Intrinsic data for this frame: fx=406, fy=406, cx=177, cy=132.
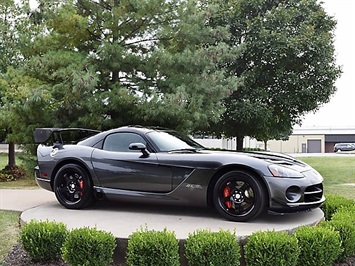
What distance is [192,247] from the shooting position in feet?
11.8

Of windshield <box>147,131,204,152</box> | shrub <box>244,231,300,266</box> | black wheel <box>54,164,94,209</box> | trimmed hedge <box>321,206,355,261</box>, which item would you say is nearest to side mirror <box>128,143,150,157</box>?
windshield <box>147,131,204,152</box>

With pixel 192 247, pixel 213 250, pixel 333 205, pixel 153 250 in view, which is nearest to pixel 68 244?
pixel 153 250

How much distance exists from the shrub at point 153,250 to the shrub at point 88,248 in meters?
0.21

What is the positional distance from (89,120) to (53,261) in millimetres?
5603

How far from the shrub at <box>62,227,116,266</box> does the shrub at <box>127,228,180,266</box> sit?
0.21 m

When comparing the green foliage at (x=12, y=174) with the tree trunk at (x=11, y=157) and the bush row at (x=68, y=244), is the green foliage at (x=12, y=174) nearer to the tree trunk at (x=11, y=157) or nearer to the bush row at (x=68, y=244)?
the tree trunk at (x=11, y=157)

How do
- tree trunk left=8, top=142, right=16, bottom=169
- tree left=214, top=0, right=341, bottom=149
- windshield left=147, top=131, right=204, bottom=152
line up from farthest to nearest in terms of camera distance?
tree left=214, top=0, right=341, bottom=149, tree trunk left=8, top=142, right=16, bottom=169, windshield left=147, top=131, right=204, bottom=152

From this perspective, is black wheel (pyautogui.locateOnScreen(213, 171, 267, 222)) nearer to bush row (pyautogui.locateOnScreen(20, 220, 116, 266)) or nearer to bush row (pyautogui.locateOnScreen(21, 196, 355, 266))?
bush row (pyautogui.locateOnScreen(21, 196, 355, 266))

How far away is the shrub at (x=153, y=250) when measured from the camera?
353 cm

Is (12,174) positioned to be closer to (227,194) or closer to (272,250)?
(227,194)

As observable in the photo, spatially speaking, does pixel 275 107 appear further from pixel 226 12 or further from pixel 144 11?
pixel 144 11

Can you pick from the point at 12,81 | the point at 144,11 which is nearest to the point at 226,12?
the point at 144,11

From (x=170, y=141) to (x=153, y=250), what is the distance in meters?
2.15

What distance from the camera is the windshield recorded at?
5.28m
